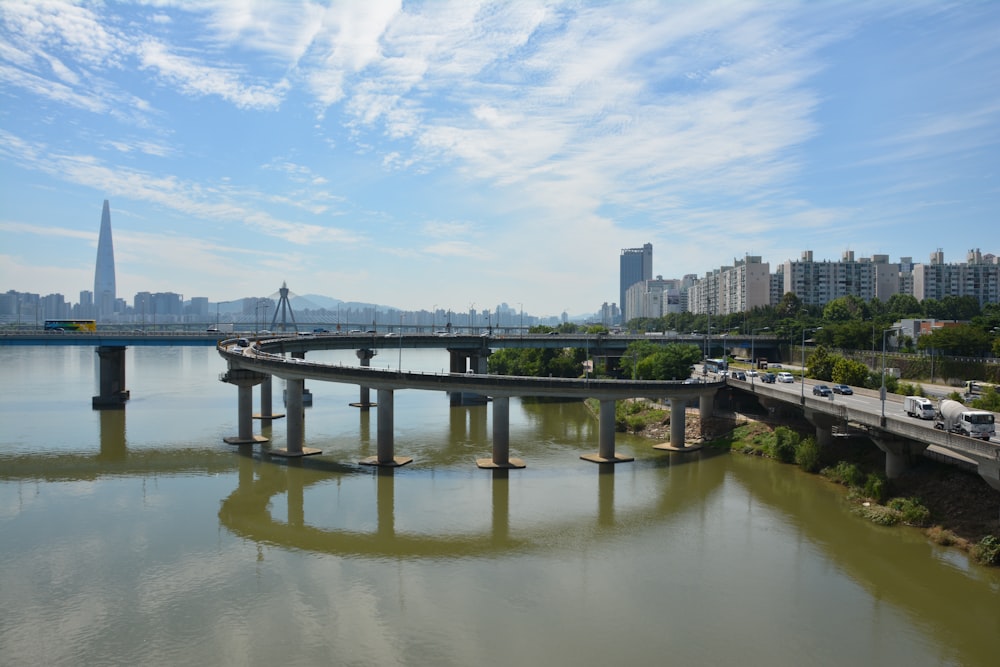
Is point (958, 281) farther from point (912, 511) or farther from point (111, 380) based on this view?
point (111, 380)

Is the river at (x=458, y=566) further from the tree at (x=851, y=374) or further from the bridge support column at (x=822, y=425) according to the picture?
the tree at (x=851, y=374)

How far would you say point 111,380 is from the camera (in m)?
74.6

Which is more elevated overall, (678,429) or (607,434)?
(607,434)

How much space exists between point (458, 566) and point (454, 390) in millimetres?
18056

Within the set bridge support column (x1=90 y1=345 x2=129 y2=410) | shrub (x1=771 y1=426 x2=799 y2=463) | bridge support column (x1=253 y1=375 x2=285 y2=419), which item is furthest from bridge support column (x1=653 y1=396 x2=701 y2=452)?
bridge support column (x1=90 y1=345 x2=129 y2=410)

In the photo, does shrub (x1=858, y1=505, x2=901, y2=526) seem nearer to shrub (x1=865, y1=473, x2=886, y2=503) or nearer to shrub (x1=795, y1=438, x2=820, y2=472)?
shrub (x1=865, y1=473, x2=886, y2=503)

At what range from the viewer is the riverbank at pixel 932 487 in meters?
29.4

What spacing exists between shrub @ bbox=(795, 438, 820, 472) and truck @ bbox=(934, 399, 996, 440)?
11.2 meters

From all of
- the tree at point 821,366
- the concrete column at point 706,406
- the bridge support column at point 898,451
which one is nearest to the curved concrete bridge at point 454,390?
the concrete column at point 706,406

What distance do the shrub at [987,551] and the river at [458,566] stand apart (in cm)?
58

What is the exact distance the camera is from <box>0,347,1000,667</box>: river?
21172 mm

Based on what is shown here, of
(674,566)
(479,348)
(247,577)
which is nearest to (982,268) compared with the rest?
(479,348)

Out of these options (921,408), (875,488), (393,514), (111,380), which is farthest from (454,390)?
(111,380)

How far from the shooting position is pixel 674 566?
27.9 metres
